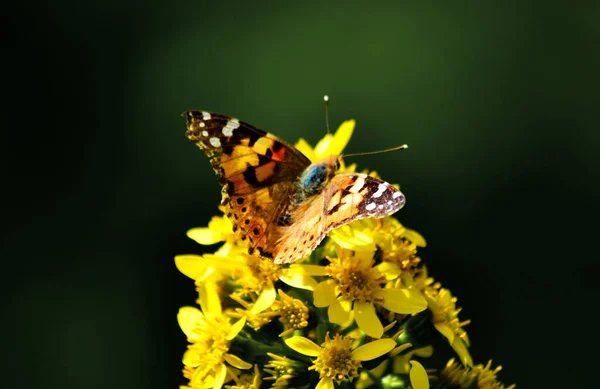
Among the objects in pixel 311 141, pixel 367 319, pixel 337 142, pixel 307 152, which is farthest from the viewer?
pixel 311 141

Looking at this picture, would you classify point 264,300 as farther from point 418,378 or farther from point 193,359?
point 418,378

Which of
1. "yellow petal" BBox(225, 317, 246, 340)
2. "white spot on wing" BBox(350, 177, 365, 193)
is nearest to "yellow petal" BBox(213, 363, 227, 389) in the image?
"yellow petal" BBox(225, 317, 246, 340)

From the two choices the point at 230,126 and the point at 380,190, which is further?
the point at 230,126

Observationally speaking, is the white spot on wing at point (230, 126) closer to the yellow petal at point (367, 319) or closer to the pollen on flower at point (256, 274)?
the pollen on flower at point (256, 274)

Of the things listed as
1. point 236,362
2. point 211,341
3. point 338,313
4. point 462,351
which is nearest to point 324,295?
point 338,313

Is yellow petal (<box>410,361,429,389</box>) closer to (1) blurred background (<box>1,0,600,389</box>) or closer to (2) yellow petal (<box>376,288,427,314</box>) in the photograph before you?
(2) yellow petal (<box>376,288,427,314</box>)

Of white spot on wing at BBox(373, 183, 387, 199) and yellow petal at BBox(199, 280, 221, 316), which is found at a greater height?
white spot on wing at BBox(373, 183, 387, 199)

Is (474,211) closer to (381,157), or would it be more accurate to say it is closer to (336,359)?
(381,157)

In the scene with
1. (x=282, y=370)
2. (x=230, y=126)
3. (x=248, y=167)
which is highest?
(x=230, y=126)
